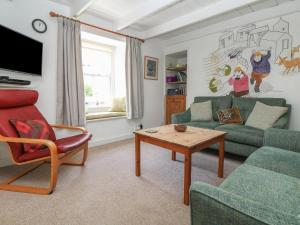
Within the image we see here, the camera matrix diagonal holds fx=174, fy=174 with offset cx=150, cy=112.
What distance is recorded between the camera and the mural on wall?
2.80 metres

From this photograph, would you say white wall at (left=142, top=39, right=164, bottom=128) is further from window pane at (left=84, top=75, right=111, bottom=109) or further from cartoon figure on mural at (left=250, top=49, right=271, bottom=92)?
cartoon figure on mural at (left=250, top=49, right=271, bottom=92)

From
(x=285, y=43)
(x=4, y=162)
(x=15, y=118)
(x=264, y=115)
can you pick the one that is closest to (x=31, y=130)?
(x=15, y=118)

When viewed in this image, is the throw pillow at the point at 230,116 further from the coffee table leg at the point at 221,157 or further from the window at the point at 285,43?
the window at the point at 285,43

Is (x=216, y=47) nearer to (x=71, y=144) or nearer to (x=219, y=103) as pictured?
(x=219, y=103)

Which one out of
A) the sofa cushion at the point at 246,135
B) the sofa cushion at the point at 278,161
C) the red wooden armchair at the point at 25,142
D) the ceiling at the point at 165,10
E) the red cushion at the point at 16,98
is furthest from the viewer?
the ceiling at the point at 165,10

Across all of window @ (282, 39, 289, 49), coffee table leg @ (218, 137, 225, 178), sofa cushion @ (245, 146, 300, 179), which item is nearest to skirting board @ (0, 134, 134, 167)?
coffee table leg @ (218, 137, 225, 178)

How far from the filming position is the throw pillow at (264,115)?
2445 mm

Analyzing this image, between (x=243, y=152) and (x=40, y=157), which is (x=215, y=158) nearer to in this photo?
(x=243, y=152)

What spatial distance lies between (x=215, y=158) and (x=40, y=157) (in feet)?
7.47

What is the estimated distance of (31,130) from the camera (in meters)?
1.93

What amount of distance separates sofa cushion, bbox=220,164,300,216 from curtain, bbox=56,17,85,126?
2.48 meters

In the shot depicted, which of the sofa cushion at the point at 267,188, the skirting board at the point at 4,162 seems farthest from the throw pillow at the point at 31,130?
the sofa cushion at the point at 267,188

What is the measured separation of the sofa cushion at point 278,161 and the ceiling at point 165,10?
82.1 inches

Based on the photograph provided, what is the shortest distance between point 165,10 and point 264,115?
234cm
